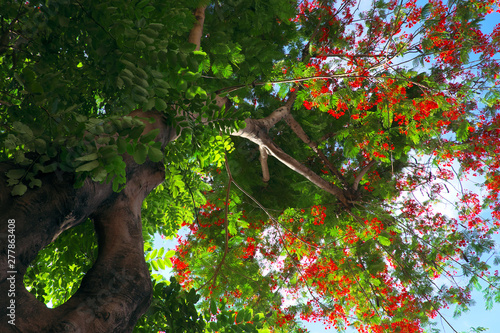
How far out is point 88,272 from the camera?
1.92 metres

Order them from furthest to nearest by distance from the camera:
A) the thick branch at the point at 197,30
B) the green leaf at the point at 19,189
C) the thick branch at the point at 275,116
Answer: the thick branch at the point at 275,116 < the thick branch at the point at 197,30 < the green leaf at the point at 19,189

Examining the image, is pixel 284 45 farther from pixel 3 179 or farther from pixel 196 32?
pixel 3 179

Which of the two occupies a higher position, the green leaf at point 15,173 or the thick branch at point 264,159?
the thick branch at point 264,159

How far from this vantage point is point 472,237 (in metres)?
6.97

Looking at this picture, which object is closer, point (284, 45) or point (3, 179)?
point (3, 179)

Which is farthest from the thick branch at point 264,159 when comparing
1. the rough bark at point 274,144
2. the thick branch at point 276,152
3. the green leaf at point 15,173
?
the green leaf at point 15,173

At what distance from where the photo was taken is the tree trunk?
1.53 m

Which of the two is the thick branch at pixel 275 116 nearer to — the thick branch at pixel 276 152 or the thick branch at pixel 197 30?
the thick branch at pixel 276 152

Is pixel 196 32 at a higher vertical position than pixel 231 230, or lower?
higher

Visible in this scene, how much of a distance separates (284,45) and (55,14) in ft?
16.5

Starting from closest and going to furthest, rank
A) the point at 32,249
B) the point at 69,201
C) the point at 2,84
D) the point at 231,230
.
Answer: the point at 32,249 < the point at 69,201 < the point at 2,84 < the point at 231,230

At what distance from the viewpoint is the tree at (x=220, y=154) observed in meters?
1.73

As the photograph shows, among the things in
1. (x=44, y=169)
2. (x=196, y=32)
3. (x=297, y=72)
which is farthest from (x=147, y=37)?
(x=297, y=72)

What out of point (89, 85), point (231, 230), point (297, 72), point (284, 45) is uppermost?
point (284, 45)
